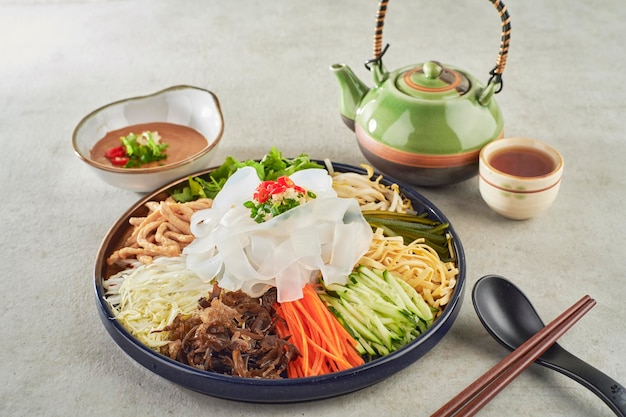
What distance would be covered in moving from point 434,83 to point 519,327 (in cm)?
116

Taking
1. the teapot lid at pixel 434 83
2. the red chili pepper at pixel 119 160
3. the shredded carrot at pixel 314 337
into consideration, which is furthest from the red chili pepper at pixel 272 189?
the red chili pepper at pixel 119 160

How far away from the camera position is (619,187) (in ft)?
10.9

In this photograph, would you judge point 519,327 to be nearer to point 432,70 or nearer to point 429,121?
point 429,121

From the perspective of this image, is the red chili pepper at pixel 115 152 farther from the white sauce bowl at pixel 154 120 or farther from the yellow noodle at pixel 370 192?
the yellow noodle at pixel 370 192

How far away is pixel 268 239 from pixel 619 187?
1865 mm

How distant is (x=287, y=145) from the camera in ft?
12.0

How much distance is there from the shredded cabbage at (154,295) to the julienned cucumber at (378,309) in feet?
1.60

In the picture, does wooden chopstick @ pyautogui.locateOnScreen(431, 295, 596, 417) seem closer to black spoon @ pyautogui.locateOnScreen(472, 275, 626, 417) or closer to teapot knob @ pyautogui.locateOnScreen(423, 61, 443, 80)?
black spoon @ pyautogui.locateOnScreen(472, 275, 626, 417)

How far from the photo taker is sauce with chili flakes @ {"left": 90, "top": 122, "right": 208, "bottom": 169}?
10.7ft

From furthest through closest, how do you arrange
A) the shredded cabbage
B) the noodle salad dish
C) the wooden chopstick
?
the shredded cabbage
the noodle salad dish
the wooden chopstick

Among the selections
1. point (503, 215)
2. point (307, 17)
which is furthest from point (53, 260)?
point (307, 17)

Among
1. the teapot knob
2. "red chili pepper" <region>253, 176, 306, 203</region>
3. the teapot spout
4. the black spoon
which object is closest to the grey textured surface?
the black spoon

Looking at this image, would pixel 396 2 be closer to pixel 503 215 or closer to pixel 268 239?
pixel 503 215

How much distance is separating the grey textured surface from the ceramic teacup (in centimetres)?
16
